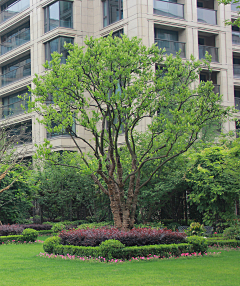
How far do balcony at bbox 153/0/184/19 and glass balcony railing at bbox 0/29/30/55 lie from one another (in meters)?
14.0

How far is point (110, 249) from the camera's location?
1253cm

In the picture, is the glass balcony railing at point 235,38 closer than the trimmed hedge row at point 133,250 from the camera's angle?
No

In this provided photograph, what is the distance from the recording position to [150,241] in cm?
1377

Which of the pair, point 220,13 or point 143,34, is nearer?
point 143,34

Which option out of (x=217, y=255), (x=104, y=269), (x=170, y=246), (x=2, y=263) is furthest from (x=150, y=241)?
(x=2, y=263)

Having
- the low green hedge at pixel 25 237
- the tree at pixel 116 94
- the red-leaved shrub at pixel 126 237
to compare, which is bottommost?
the low green hedge at pixel 25 237

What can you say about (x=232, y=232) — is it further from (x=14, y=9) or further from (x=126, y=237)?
(x=14, y=9)

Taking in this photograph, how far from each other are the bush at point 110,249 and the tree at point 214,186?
7599mm

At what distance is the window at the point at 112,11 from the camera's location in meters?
33.1

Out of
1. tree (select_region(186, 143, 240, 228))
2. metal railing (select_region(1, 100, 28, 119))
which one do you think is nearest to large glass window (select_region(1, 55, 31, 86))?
metal railing (select_region(1, 100, 28, 119))

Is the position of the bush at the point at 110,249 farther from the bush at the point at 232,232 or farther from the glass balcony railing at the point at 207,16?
the glass balcony railing at the point at 207,16

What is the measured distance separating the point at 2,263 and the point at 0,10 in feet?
127

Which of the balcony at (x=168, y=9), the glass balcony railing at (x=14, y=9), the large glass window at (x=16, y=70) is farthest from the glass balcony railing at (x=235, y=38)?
the glass balcony railing at (x=14, y=9)

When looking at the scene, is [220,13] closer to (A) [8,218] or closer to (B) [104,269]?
(A) [8,218]
